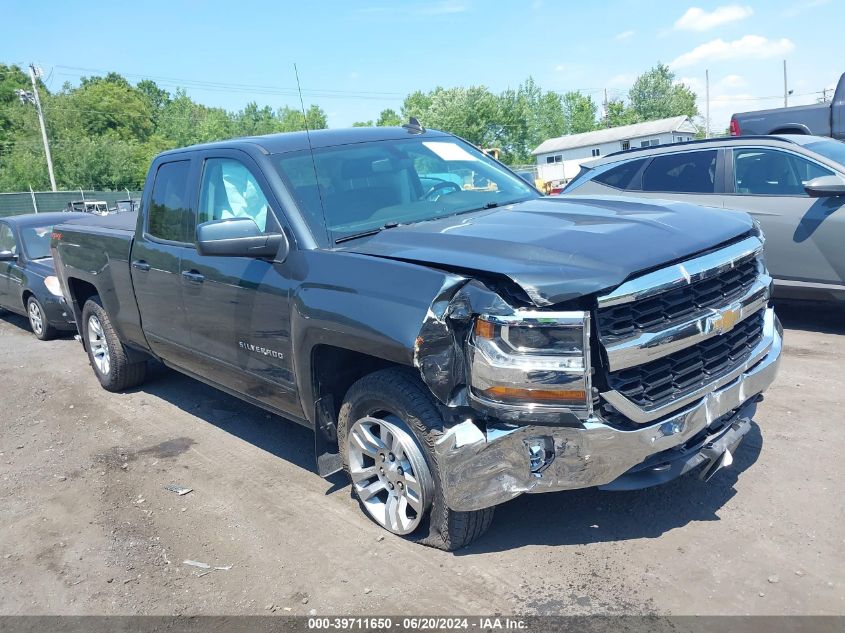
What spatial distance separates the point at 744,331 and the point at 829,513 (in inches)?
38.1

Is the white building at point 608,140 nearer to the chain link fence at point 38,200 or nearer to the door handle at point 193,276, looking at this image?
the chain link fence at point 38,200

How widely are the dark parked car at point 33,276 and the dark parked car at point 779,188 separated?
22.6 feet

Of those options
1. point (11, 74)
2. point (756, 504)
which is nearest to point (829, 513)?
point (756, 504)

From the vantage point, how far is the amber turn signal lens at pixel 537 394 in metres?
2.90

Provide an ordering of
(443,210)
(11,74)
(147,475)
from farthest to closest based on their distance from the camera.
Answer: (11,74), (147,475), (443,210)

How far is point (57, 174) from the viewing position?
49406 millimetres

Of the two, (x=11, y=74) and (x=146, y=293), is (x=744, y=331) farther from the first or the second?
(x=11, y=74)

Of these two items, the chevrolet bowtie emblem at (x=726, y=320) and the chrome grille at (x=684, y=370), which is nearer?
the chrome grille at (x=684, y=370)

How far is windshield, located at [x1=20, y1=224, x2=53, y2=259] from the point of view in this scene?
965 cm

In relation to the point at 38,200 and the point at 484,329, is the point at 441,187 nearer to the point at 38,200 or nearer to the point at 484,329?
the point at 484,329

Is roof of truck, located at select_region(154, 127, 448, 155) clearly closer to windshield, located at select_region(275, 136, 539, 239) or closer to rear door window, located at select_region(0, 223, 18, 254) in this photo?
windshield, located at select_region(275, 136, 539, 239)

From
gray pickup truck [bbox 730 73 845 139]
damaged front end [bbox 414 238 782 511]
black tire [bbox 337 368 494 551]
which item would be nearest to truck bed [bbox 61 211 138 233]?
black tire [bbox 337 368 494 551]

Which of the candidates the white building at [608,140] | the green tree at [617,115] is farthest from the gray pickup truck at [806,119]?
the green tree at [617,115]

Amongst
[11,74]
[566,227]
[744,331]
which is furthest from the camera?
[11,74]
